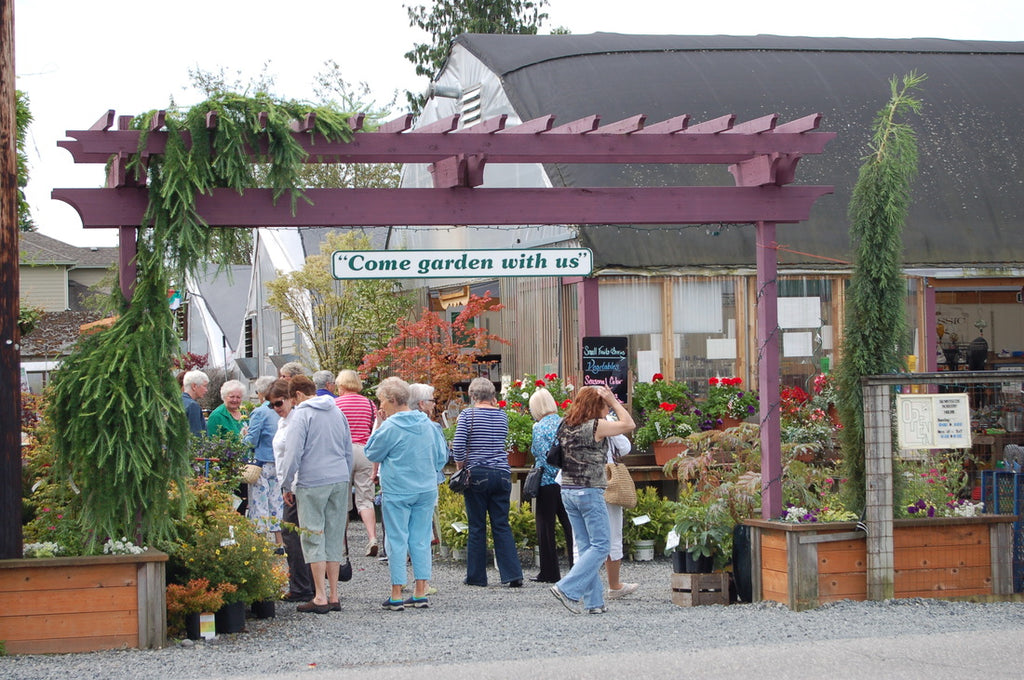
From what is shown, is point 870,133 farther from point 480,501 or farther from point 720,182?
point 480,501

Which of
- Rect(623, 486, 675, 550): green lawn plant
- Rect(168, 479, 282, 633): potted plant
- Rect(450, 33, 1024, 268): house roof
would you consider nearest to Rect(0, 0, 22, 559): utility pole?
Rect(168, 479, 282, 633): potted plant

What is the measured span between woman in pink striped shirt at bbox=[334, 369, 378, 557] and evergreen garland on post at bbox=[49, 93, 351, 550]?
3631 mm

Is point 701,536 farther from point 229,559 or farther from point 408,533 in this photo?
point 229,559

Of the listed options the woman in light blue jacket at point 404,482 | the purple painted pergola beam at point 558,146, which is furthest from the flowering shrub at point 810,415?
the woman in light blue jacket at point 404,482

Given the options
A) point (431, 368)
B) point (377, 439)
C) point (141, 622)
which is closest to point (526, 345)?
point (431, 368)

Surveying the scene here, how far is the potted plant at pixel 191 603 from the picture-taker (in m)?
8.03

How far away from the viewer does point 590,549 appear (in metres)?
9.10

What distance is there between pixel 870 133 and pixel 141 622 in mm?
13192

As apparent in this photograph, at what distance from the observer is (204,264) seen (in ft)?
28.0

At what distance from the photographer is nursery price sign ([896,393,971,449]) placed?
869cm

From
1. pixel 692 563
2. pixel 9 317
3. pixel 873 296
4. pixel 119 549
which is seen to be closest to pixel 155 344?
pixel 9 317

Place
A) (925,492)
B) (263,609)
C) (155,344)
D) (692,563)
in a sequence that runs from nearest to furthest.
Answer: (155,344) < (263,609) < (925,492) < (692,563)

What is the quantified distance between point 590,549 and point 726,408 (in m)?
5.68

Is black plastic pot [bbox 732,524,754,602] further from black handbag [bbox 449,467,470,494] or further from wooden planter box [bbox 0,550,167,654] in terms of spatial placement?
wooden planter box [bbox 0,550,167,654]
